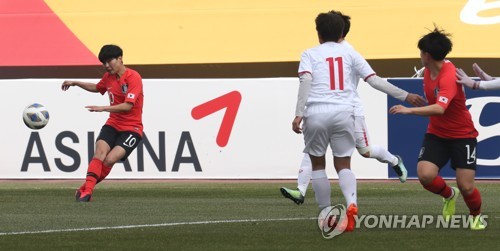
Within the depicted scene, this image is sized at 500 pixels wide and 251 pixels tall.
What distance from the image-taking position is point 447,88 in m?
10.2

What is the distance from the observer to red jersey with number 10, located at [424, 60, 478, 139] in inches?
406

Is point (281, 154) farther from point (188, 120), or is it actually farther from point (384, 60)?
point (384, 60)

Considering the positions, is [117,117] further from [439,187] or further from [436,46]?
[436,46]

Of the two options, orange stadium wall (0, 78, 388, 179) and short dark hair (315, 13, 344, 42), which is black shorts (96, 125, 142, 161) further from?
short dark hair (315, 13, 344, 42)

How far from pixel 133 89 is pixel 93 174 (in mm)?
1081

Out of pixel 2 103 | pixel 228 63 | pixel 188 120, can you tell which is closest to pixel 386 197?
pixel 188 120

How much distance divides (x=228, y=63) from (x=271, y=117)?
14.1ft

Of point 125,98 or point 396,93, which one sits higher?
point 396,93

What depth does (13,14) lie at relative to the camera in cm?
2380

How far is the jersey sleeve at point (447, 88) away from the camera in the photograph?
10087mm

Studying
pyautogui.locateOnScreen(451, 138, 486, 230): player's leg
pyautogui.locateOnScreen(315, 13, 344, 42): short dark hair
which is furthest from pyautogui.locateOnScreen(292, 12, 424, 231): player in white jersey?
pyautogui.locateOnScreen(451, 138, 486, 230): player's leg

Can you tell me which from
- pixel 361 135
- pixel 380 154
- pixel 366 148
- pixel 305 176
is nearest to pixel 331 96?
pixel 361 135

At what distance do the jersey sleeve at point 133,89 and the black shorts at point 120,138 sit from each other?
430mm

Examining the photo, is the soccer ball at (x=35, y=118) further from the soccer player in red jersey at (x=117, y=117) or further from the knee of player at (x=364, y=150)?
the knee of player at (x=364, y=150)
